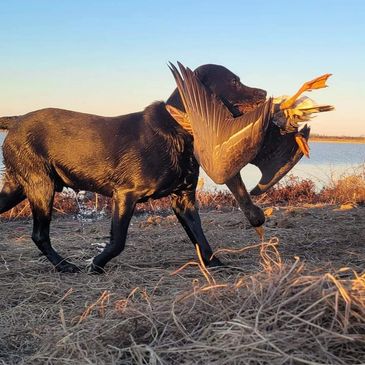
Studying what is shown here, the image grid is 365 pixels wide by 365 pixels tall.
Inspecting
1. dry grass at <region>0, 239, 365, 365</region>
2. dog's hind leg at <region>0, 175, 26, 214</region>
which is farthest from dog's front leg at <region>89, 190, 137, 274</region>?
dry grass at <region>0, 239, 365, 365</region>

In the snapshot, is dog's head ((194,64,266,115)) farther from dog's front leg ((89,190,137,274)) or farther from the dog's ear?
dog's front leg ((89,190,137,274))

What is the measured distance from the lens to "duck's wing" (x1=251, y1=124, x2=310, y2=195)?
479 cm

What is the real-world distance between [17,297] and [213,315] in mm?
1939

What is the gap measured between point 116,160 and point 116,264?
3.38 ft

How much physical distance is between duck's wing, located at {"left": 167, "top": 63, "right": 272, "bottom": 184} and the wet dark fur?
453mm

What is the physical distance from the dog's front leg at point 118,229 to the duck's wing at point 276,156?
119cm

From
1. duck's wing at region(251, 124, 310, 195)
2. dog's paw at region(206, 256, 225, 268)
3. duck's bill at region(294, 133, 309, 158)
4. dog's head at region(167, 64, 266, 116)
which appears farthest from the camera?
dog's paw at region(206, 256, 225, 268)

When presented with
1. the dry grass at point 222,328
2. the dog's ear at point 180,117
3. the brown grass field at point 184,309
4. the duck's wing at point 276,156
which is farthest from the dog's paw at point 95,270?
the duck's wing at point 276,156

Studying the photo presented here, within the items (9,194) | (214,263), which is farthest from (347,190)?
(9,194)

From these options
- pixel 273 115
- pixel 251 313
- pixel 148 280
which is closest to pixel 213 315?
pixel 251 313

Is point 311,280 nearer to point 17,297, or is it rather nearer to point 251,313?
point 251,313

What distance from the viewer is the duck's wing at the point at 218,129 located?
162 inches

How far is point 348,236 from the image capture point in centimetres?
640

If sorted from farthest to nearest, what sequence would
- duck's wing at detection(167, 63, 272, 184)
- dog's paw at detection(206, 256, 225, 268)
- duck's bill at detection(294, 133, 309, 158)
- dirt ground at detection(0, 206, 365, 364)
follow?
dog's paw at detection(206, 256, 225, 268)
duck's bill at detection(294, 133, 309, 158)
duck's wing at detection(167, 63, 272, 184)
dirt ground at detection(0, 206, 365, 364)
